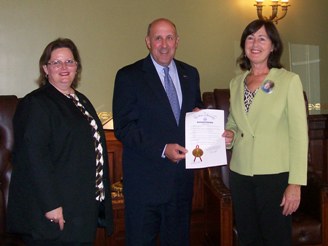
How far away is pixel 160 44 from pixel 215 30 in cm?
173

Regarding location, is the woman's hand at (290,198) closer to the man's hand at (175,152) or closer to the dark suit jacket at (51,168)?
the man's hand at (175,152)

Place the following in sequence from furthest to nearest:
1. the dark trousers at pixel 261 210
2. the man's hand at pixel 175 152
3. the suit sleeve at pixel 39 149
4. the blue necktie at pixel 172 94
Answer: the blue necktie at pixel 172 94 → the man's hand at pixel 175 152 → the dark trousers at pixel 261 210 → the suit sleeve at pixel 39 149

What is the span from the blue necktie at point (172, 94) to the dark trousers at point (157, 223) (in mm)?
492

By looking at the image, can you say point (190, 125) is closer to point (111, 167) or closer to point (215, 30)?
point (111, 167)

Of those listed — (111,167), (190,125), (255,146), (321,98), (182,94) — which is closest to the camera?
(255,146)

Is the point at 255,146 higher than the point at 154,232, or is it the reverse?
the point at 255,146

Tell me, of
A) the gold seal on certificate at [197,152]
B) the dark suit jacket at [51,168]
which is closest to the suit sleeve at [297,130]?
the gold seal on certificate at [197,152]

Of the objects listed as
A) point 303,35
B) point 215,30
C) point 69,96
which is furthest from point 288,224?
point 303,35

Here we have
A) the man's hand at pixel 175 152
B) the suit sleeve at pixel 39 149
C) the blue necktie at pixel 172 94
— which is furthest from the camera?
the blue necktie at pixel 172 94

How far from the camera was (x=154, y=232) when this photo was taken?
221 cm

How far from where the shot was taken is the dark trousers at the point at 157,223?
2156mm

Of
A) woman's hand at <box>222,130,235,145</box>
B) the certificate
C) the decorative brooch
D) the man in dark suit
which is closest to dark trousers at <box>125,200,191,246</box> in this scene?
the man in dark suit

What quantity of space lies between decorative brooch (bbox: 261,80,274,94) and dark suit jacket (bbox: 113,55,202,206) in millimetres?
457

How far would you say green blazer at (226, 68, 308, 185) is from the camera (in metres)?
1.83
